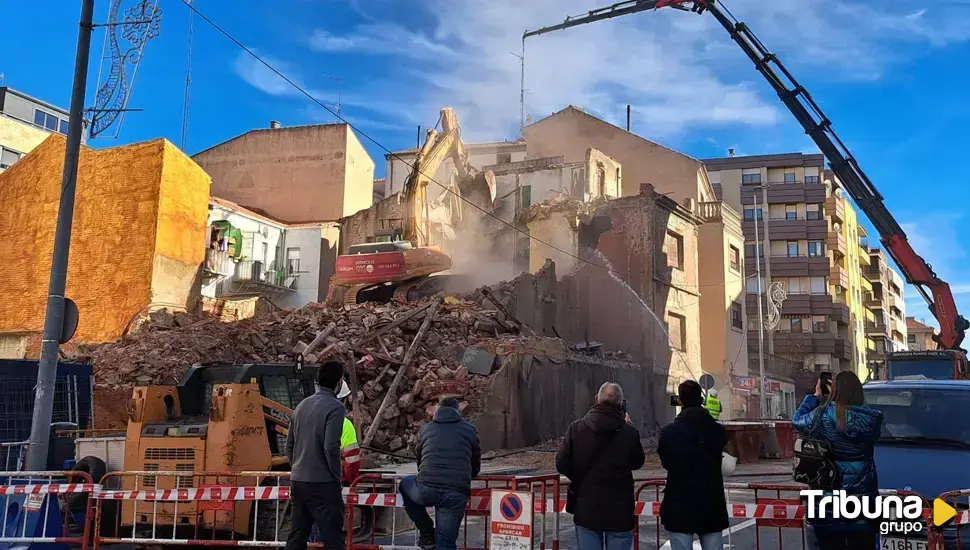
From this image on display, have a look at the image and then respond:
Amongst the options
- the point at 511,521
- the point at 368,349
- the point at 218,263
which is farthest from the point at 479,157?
the point at 511,521

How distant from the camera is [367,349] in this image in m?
20.7

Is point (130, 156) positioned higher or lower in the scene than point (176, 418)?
higher

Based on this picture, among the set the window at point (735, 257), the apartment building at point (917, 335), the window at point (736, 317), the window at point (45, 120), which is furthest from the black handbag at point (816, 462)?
the apartment building at point (917, 335)

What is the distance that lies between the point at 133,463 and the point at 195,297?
76.1ft

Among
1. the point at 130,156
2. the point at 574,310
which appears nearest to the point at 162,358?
the point at 130,156

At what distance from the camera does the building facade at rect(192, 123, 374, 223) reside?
46.8 m

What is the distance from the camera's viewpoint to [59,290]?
8844 millimetres

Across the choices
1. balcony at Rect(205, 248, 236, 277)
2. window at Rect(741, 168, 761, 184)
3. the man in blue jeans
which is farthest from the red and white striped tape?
window at Rect(741, 168, 761, 184)

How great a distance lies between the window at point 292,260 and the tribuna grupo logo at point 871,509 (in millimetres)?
41301

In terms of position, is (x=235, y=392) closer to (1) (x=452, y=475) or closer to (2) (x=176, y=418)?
(2) (x=176, y=418)

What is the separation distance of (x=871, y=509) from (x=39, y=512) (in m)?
7.50

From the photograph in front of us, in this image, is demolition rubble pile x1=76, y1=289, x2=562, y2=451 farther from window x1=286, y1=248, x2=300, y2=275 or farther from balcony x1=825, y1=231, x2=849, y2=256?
balcony x1=825, y1=231, x2=849, y2=256

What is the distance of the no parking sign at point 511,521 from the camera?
618 centimetres

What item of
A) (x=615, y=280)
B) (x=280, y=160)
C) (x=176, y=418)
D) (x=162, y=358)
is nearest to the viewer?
(x=176, y=418)
